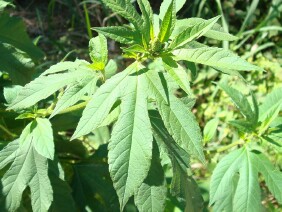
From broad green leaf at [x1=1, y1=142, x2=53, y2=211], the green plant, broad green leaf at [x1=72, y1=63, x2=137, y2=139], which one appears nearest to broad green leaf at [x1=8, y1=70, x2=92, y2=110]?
the green plant

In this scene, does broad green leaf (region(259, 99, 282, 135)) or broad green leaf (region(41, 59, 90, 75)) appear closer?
broad green leaf (region(41, 59, 90, 75))

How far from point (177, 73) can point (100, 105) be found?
0.66 ft

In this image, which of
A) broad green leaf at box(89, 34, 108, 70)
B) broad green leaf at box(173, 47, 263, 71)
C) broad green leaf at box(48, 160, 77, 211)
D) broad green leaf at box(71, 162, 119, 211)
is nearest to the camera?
broad green leaf at box(173, 47, 263, 71)

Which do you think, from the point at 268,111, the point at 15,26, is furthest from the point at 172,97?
the point at 15,26

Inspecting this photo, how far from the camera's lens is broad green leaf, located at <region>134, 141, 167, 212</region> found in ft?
Answer: 4.51

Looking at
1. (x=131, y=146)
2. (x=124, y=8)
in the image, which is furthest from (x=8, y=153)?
(x=124, y=8)

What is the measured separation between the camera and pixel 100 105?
1181 mm

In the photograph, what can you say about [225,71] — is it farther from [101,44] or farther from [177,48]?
[101,44]

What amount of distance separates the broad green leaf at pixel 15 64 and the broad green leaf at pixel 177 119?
74cm

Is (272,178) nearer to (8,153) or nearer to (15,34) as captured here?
(8,153)

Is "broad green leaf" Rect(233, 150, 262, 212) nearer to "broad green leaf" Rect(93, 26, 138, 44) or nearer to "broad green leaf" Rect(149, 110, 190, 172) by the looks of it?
"broad green leaf" Rect(149, 110, 190, 172)

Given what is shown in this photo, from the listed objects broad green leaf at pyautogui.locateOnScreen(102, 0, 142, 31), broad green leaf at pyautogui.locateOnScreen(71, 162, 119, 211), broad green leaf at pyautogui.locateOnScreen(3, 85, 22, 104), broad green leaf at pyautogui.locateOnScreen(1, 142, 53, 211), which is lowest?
broad green leaf at pyautogui.locateOnScreen(71, 162, 119, 211)

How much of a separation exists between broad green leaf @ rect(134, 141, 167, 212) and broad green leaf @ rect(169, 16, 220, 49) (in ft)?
1.41

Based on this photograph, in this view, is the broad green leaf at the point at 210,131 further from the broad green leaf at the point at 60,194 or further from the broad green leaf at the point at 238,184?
the broad green leaf at the point at 60,194
